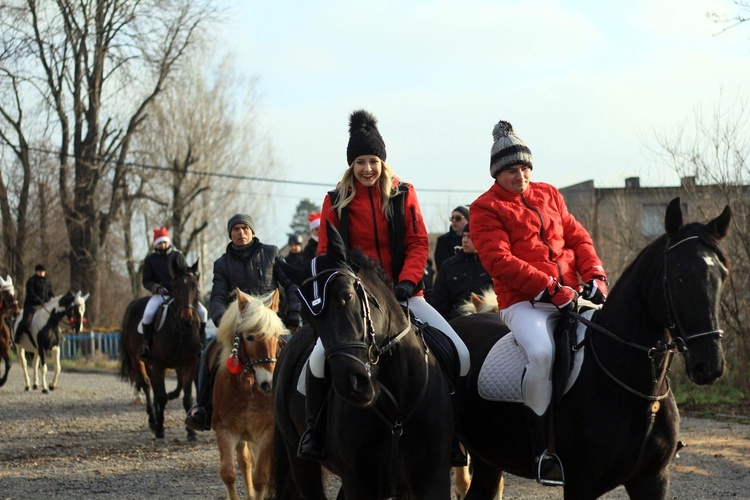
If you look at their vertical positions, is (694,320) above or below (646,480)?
above

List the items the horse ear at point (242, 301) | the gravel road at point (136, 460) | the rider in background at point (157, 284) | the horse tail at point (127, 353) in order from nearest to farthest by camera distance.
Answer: the horse ear at point (242, 301) → the gravel road at point (136, 460) → the rider in background at point (157, 284) → the horse tail at point (127, 353)

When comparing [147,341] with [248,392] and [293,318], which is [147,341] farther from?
[248,392]

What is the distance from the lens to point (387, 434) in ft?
17.6

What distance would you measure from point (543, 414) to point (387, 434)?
3.31 feet

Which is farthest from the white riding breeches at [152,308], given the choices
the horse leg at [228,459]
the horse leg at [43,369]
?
the horse leg at [43,369]

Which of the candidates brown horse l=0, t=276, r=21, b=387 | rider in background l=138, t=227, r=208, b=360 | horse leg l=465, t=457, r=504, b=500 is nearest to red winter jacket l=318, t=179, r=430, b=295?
horse leg l=465, t=457, r=504, b=500

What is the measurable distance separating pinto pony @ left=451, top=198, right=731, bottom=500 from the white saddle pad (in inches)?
4.2

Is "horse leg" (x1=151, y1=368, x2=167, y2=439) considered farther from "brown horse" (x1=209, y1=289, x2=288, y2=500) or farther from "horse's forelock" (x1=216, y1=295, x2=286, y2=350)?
"horse's forelock" (x1=216, y1=295, x2=286, y2=350)

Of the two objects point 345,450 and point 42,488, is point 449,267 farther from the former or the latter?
point 345,450

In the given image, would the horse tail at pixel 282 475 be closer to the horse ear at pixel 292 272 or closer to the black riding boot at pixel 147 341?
the horse ear at pixel 292 272

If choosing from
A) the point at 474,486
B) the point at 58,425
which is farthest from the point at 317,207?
the point at 474,486

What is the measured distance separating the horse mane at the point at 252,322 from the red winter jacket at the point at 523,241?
9.41 feet

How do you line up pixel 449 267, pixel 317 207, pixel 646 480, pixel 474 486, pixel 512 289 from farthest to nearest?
1. pixel 317 207
2. pixel 449 267
3. pixel 474 486
4. pixel 512 289
5. pixel 646 480

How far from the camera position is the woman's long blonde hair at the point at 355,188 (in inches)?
238
